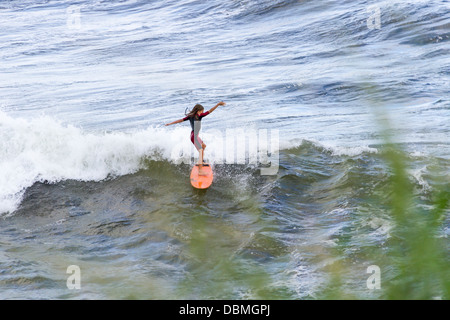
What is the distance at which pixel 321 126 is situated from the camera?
13266mm

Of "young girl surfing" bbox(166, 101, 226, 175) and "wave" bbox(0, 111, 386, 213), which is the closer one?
"young girl surfing" bbox(166, 101, 226, 175)

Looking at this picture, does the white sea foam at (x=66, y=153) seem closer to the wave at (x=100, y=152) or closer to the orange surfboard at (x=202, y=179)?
the wave at (x=100, y=152)

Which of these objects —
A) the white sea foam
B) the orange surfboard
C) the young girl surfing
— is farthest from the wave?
the young girl surfing

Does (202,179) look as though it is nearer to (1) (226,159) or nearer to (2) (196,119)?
(1) (226,159)

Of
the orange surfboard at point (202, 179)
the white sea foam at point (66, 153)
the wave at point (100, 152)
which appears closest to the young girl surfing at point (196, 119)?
the orange surfboard at point (202, 179)

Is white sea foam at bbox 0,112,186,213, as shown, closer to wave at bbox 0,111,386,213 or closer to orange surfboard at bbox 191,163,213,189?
wave at bbox 0,111,386,213

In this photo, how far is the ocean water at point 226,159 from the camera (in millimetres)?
6336

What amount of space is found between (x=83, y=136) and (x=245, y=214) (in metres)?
4.93

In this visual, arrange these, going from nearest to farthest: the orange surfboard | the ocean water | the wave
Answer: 1. the ocean water
2. the orange surfboard
3. the wave

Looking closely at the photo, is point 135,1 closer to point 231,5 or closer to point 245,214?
point 231,5

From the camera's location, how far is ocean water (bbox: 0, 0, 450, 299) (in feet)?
20.8

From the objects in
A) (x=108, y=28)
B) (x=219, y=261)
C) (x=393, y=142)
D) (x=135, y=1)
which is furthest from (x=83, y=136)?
(x=135, y=1)

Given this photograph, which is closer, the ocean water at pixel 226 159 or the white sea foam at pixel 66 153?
the ocean water at pixel 226 159


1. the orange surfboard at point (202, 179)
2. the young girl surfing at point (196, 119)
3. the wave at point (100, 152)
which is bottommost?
the orange surfboard at point (202, 179)
